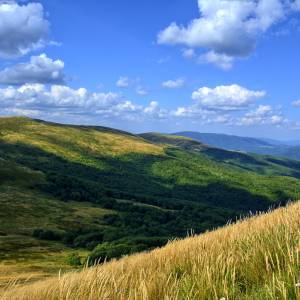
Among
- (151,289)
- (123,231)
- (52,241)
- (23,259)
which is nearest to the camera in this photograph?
(151,289)

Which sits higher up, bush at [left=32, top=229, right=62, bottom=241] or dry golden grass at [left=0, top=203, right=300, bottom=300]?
dry golden grass at [left=0, top=203, right=300, bottom=300]

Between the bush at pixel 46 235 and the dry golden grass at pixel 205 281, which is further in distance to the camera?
the bush at pixel 46 235

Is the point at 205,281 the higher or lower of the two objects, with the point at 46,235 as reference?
higher

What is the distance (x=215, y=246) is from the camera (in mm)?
8469

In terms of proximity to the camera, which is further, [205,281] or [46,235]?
[46,235]

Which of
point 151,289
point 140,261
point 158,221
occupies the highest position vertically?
point 151,289

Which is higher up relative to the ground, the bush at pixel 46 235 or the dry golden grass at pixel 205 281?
the dry golden grass at pixel 205 281

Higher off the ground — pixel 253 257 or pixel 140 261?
pixel 253 257

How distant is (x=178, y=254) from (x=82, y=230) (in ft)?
464

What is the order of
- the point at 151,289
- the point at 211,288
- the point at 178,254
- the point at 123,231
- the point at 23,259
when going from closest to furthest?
1. the point at 211,288
2. the point at 151,289
3. the point at 178,254
4. the point at 23,259
5. the point at 123,231

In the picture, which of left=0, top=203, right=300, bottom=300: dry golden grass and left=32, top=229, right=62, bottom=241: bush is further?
left=32, top=229, right=62, bottom=241: bush

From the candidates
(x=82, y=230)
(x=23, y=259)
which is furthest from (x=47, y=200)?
(x=23, y=259)

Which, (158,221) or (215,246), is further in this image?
(158,221)

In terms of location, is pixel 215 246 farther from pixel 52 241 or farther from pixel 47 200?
pixel 47 200
